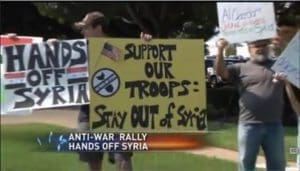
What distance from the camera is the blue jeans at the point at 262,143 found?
17.5 ft

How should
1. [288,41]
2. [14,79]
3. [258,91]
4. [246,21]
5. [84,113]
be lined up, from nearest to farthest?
1. [258,91]
2. [246,21]
3. [288,41]
4. [14,79]
5. [84,113]

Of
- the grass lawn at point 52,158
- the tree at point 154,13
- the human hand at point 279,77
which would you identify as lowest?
the grass lawn at point 52,158

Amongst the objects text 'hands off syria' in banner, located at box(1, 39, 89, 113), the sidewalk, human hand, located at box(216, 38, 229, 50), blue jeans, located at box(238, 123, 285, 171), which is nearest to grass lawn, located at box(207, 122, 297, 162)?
the sidewalk

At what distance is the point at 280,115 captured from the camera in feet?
17.7

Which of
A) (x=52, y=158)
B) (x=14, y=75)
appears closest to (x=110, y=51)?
(x=14, y=75)

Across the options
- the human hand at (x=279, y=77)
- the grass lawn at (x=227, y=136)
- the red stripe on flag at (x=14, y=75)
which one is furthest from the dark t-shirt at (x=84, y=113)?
the human hand at (x=279, y=77)

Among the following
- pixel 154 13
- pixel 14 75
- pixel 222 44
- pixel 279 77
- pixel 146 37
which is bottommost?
pixel 279 77

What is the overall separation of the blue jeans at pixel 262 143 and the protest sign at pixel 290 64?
1.30ft

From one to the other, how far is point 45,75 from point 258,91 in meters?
1.88

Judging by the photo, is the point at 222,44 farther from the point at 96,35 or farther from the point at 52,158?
the point at 52,158

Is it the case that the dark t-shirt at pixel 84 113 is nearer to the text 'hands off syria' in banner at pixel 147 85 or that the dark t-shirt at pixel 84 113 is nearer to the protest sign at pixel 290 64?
the text 'hands off syria' in banner at pixel 147 85

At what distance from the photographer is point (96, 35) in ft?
19.2

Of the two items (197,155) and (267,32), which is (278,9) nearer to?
(267,32)

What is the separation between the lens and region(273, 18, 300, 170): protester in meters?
5.44
